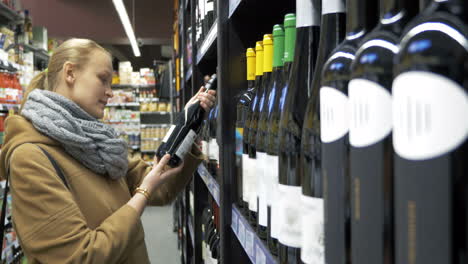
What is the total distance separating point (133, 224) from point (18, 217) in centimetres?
37

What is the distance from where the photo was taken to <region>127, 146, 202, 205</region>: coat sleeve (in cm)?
202

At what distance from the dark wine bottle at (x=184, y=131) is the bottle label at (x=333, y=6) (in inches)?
45.0

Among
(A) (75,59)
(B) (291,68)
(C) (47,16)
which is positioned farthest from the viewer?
(C) (47,16)

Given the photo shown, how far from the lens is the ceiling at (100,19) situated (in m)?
9.42

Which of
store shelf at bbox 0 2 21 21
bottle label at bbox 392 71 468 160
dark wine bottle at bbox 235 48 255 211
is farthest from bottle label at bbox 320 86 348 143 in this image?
store shelf at bbox 0 2 21 21

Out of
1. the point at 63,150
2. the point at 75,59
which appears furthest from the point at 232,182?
the point at 75,59

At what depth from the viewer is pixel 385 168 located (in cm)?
37

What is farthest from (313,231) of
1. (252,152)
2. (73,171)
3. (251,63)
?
(73,171)

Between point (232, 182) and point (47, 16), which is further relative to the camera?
point (47, 16)

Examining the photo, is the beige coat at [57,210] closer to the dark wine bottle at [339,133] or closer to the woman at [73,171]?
the woman at [73,171]

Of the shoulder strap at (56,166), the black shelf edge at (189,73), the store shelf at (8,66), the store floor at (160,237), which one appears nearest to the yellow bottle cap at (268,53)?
the shoulder strap at (56,166)

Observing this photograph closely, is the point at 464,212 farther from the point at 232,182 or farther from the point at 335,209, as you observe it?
the point at 232,182

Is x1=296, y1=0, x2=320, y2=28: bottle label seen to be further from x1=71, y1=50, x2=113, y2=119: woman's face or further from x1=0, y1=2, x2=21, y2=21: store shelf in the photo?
x1=0, y1=2, x2=21, y2=21: store shelf

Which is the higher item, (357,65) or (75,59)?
(75,59)
